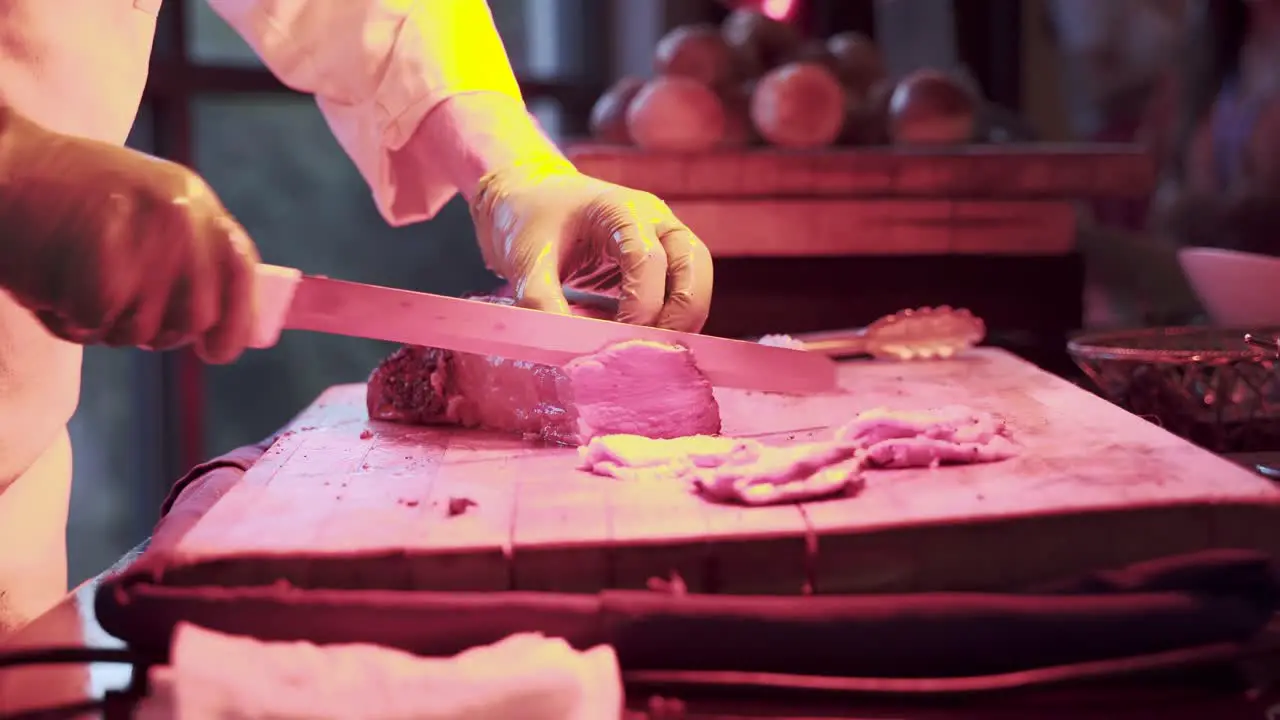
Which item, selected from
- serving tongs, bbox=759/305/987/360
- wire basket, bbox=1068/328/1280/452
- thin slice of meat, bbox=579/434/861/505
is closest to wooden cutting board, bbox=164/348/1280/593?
thin slice of meat, bbox=579/434/861/505

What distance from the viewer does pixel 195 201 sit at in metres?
1.03

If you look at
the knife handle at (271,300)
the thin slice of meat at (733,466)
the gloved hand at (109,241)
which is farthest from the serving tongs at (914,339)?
the gloved hand at (109,241)

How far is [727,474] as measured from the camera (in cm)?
108

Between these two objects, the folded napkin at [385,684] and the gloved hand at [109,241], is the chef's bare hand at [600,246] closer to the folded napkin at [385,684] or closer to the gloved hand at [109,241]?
the gloved hand at [109,241]

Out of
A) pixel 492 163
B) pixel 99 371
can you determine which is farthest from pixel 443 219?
pixel 492 163

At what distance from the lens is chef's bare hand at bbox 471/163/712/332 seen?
1453 millimetres

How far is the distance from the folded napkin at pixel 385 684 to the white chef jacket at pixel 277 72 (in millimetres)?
632

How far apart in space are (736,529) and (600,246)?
607 millimetres

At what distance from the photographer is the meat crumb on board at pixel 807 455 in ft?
3.53

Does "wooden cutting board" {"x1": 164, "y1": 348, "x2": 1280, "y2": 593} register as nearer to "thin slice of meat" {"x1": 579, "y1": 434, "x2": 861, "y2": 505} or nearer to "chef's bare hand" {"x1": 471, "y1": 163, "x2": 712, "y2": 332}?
"thin slice of meat" {"x1": 579, "y1": 434, "x2": 861, "y2": 505}

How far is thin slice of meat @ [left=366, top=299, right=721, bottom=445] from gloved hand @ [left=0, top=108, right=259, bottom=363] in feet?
1.42

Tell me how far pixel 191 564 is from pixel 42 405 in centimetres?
55

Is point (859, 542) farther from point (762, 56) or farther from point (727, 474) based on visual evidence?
point (762, 56)

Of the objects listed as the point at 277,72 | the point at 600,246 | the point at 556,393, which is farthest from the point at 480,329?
the point at 277,72
